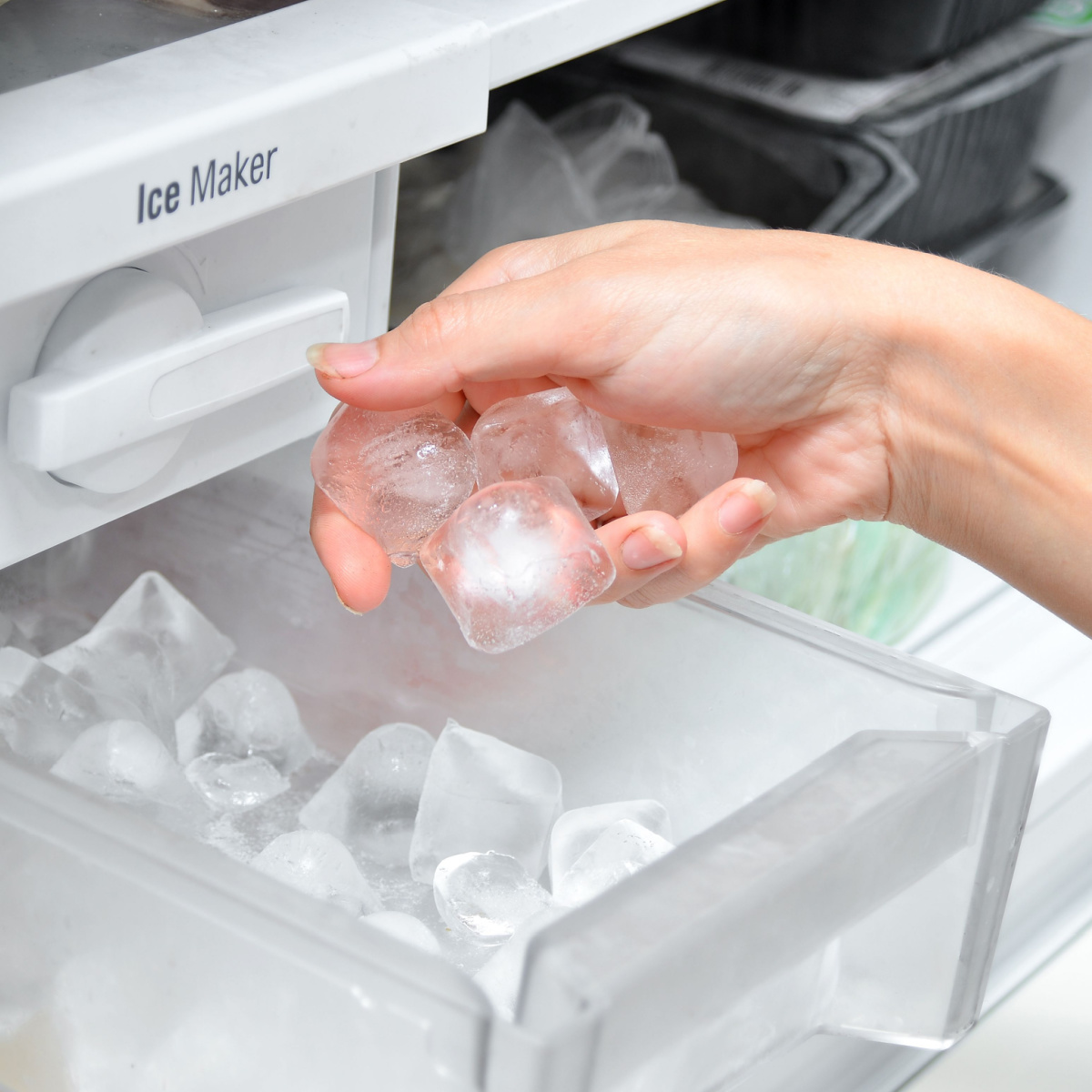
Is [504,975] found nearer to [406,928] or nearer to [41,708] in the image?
[406,928]

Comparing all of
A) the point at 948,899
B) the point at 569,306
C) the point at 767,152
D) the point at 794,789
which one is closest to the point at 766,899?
the point at 794,789

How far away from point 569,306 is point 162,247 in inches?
7.6

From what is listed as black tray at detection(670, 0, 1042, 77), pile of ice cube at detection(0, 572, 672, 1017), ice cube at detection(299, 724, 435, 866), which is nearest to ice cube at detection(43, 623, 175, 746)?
pile of ice cube at detection(0, 572, 672, 1017)

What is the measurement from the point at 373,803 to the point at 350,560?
14cm

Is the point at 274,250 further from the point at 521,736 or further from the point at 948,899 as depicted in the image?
the point at 948,899

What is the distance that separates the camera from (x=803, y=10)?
1.10 m

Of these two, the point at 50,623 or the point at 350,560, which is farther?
the point at 50,623

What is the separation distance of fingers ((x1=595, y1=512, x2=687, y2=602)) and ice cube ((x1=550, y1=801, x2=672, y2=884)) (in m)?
0.10

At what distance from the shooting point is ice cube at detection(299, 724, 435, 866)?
70 cm

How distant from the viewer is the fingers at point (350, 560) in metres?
0.64

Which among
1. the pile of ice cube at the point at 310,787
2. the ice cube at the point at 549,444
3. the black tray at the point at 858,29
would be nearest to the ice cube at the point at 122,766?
the pile of ice cube at the point at 310,787

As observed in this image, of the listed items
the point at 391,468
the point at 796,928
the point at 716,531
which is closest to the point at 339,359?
the point at 391,468

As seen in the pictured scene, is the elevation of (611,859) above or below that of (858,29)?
below

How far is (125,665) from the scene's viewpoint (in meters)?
0.74
